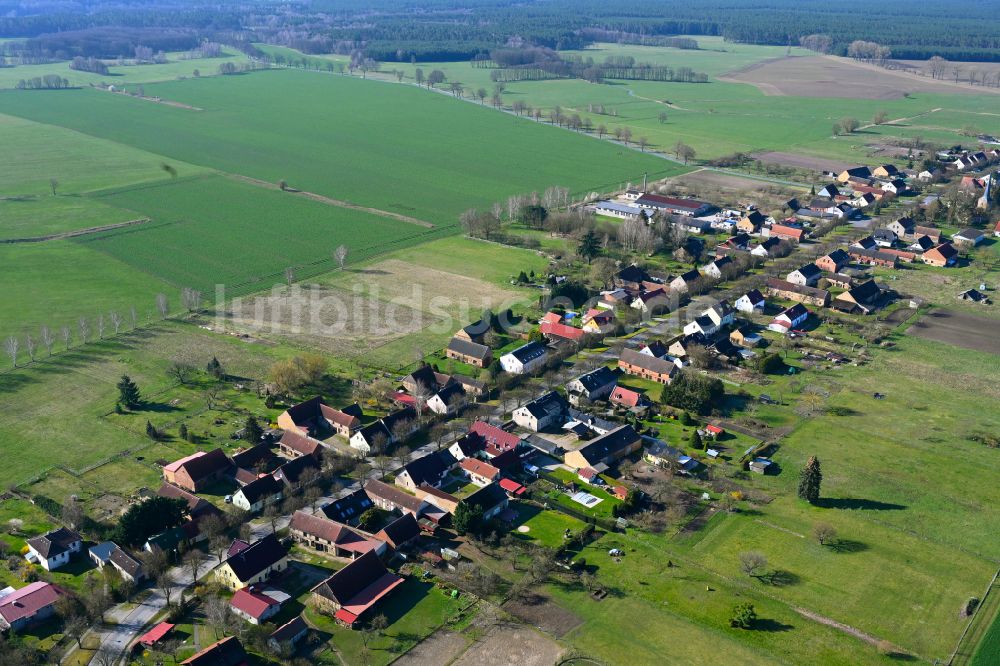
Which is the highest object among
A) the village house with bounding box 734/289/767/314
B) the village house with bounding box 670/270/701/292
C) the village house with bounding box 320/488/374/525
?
the village house with bounding box 670/270/701/292

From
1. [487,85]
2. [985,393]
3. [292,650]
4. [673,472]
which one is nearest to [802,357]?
[985,393]

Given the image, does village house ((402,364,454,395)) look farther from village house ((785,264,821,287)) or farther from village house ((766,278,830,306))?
village house ((785,264,821,287))

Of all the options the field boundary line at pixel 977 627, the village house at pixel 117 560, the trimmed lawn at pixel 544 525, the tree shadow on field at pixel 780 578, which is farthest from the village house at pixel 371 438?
the field boundary line at pixel 977 627

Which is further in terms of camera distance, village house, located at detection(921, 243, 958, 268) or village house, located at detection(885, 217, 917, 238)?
village house, located at detection(885, 217, 917, 238)

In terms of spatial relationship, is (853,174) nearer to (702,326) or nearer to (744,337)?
(744,337)

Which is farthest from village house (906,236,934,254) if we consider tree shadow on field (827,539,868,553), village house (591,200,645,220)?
tree shadow on field (827,539,868,553)

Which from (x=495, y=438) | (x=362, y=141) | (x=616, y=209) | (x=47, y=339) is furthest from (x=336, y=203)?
(x=495, y=438)
